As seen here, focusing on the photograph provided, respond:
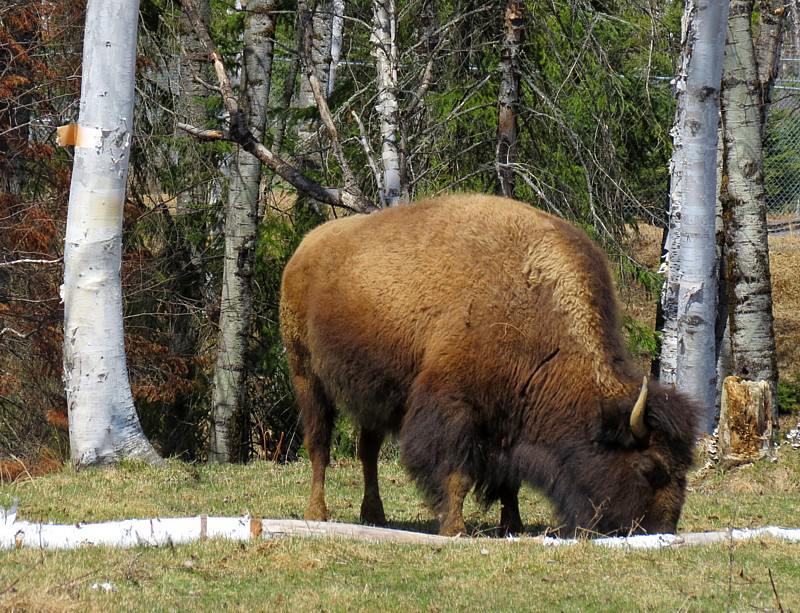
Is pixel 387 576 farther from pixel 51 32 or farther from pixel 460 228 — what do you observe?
pixel 51 32

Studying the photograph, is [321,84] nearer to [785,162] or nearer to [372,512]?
[372,512]

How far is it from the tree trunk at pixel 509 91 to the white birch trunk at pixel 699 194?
3.00 metres

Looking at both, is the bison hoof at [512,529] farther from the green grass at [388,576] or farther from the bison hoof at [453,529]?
the green grass at [388,576]

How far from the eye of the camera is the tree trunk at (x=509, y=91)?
489 inches

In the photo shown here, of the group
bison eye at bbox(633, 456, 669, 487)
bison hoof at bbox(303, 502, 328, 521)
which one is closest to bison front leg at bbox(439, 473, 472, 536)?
bison eye at bbox(633, 456, 669, 487)

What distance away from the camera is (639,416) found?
6078mm

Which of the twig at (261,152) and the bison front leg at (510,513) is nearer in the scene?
the bison front leg at (510,513)

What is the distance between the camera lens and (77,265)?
901 cm

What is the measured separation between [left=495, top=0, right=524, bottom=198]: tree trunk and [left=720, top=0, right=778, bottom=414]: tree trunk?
8.55 feet

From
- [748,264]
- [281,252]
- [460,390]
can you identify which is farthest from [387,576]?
[281,252]

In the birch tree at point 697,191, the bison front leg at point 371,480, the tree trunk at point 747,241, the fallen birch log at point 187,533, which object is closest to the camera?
the fallen birch log at point 187,533

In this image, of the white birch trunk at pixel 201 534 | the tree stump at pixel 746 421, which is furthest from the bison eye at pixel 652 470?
the tree stump at pixel 746 421

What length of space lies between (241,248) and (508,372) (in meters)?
7.53

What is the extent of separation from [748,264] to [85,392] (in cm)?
755
